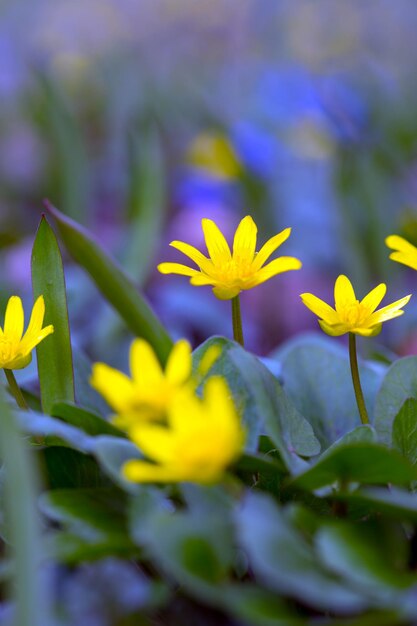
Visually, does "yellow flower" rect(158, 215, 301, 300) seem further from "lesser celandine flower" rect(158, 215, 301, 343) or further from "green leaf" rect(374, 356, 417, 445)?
"green leaf" rect(374, 356, 417, 445)

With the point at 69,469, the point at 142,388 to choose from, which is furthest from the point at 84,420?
the point at 142,388

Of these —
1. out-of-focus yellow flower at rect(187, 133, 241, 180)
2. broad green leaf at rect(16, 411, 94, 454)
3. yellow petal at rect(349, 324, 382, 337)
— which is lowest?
broad green leaf at rect(16, 411, 94, 454)

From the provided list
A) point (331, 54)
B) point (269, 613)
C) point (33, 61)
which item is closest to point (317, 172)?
point (33, 61)

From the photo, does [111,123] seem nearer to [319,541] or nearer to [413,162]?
[413,162]

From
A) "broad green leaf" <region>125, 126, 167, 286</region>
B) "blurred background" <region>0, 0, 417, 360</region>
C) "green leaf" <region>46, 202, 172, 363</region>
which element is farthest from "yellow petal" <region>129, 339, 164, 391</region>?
"broad green leaf" <region>125, 126, 167, 286</region>

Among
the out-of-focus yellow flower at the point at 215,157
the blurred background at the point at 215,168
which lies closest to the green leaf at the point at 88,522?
the blurred background at the point at 215,168

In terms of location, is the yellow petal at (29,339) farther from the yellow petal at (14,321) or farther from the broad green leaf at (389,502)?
the broad green leaf at (389,502)
